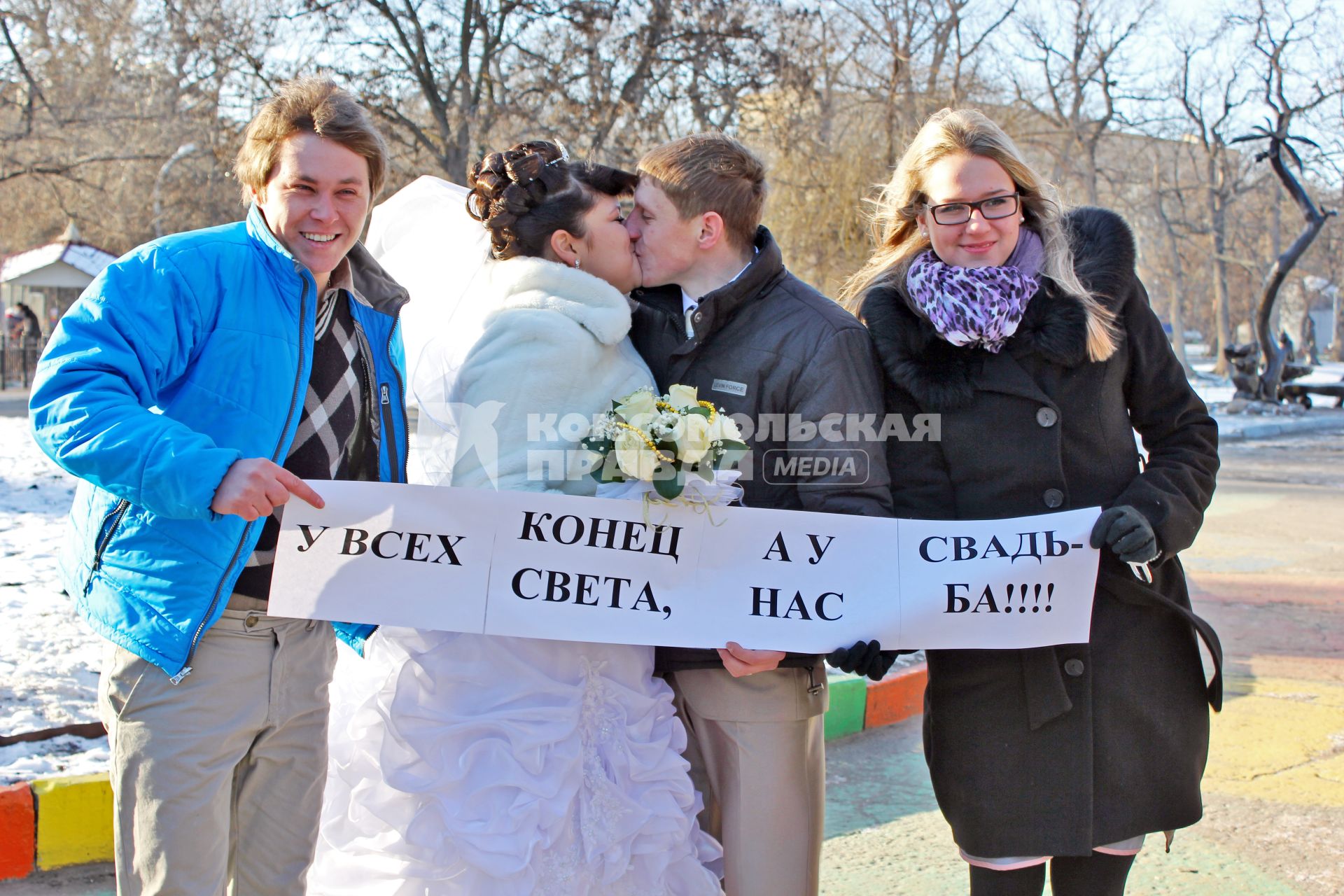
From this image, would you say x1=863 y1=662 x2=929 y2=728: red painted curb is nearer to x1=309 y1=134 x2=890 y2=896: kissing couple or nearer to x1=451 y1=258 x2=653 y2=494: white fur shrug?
x1=309 y1=134 x2=890 y2=896: kissing couple

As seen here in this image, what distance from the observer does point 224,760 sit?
248 cm

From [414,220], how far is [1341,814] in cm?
398

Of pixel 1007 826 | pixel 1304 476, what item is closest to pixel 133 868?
pixel 1007 826

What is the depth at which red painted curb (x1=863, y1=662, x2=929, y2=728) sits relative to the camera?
5.18 metres

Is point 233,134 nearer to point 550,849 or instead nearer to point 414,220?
point 414,220

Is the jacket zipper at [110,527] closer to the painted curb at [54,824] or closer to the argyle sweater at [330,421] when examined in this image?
the argyle sweater at [330,421]

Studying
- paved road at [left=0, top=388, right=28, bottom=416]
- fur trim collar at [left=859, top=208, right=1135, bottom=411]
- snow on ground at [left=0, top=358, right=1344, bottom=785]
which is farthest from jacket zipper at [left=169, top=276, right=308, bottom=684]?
paved road at [left=0, top=388, right=28, bottom=416]

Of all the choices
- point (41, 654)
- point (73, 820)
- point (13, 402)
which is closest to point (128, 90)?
point (13, 402)

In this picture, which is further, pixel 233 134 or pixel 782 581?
pixel 233 134

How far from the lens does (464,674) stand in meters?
2.71

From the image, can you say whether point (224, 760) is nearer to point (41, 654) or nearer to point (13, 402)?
point (41, 654)

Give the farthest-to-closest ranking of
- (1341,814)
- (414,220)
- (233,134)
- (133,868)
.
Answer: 1. (233,134)
2. (1341,814)
3. (414,220)
4. (133,868)

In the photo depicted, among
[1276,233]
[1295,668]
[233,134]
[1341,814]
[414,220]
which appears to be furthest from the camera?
[1276,233]

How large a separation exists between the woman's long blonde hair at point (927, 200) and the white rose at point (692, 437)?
0.69 meters
